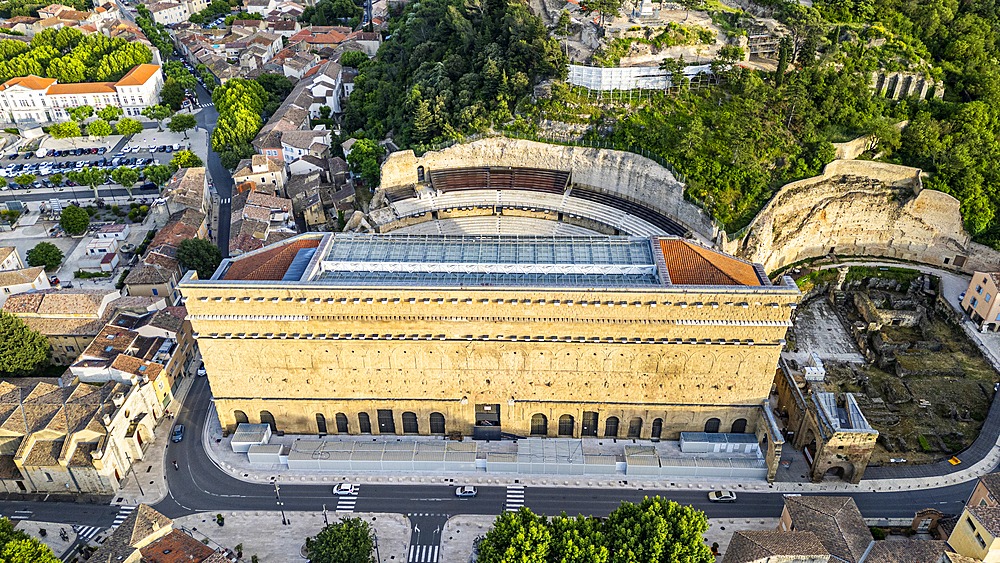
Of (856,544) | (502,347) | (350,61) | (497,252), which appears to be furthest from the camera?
(350,61)

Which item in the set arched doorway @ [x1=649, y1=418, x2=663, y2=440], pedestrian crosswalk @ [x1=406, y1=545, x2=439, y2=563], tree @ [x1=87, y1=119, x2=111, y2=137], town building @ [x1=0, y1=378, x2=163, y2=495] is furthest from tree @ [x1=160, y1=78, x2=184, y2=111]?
arched doorway @ [x1=649, y1=418, x2=663, y2=440]

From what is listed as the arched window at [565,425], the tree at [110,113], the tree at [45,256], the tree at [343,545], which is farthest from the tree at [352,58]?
the tree at [343,545]

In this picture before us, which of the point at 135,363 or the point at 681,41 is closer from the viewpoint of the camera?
the point at 135,363

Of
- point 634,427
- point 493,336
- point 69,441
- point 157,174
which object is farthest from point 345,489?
point 157,174

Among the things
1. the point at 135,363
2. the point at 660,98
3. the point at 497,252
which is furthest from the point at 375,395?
the point at 660,98

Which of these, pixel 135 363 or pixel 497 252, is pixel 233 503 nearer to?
pixel 135 363

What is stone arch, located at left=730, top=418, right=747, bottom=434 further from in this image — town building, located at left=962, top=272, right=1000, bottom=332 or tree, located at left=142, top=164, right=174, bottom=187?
tree, located at left=142, top=164, right=174, bottom=187

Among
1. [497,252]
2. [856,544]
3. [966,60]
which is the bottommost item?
[856,544]
